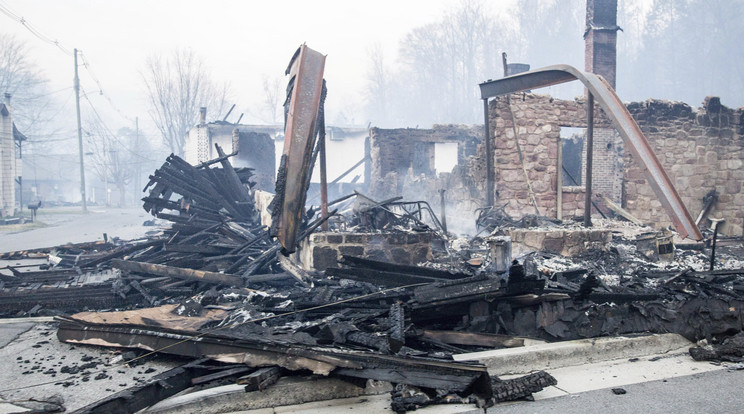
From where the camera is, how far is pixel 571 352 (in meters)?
4.51


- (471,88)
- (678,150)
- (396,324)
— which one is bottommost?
(396,324)

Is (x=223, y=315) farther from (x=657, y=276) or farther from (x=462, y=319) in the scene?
(x=657, y=276)

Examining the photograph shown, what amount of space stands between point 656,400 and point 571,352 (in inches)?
37.2

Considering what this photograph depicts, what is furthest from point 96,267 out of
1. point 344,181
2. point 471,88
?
point 471,88

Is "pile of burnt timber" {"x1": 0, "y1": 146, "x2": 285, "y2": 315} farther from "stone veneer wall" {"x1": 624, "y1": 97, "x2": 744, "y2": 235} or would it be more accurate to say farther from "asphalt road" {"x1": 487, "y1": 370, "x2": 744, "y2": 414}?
"stone veneer wall" {"x1": 624, "y1": 97, "x2": 744, "y2": 235}

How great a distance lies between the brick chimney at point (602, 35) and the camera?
20812 mm

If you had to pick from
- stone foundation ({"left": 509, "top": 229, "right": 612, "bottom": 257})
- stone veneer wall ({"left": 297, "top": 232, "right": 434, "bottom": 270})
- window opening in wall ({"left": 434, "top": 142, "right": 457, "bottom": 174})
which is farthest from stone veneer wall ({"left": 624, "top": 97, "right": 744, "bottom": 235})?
window opening in wall ({"left": 434, "top": 142, "right": 457, "bottom": 174})

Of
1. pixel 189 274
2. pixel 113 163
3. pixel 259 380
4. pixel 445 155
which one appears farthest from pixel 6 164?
pixel 259 380

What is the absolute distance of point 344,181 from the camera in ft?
118

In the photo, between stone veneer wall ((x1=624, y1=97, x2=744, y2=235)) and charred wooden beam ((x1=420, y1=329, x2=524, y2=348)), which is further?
stone veneer wall ((x1=624, y1=97, x2=744, y2=235))

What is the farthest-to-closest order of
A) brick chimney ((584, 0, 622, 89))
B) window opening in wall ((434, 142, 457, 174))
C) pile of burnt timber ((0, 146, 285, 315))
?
window opening in wall ((434, 142, 457, 174)) < brick chimney ((584, 0, 622, 89)) < pile of burnt timber ((0, 146, 285, 315))

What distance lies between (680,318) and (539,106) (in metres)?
9.12

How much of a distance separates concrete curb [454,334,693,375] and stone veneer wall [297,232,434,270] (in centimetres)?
376

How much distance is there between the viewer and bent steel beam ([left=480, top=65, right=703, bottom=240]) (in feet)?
24.6
